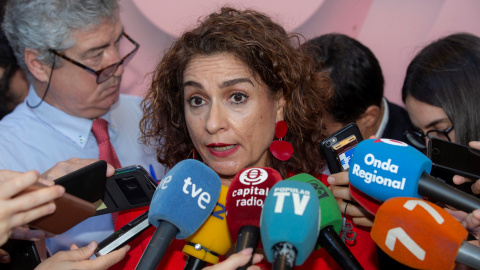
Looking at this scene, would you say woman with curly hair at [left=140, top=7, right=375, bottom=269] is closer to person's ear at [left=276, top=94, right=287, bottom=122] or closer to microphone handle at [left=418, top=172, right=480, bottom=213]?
person's ear at [left=276, top=94, right=287, bottom=122]

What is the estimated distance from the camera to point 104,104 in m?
2.66

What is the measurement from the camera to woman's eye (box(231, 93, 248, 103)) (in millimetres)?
1705

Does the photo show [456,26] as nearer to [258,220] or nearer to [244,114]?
[244,114]

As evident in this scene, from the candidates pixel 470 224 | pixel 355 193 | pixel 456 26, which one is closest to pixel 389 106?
pixel 456 26

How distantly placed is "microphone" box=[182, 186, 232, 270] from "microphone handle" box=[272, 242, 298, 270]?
32cm

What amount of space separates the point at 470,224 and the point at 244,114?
0.86 metres

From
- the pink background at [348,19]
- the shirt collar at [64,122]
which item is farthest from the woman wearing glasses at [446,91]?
the shirt collar at [64,122]

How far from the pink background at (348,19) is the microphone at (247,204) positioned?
176 centimetres

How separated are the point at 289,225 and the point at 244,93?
76 cm

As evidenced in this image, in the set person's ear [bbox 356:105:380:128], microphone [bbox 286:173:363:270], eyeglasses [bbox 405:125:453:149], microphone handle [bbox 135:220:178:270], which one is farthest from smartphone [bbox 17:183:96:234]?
person's ear [bbox 356:105:380:128]

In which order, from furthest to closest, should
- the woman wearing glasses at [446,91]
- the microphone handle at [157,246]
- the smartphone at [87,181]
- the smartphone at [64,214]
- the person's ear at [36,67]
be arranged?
the person's ear at [36,67], the woman wearing glasses at [446,91], the smartphone at [87,181], the smartphone at [64,214], the microphone handle at [157,246]

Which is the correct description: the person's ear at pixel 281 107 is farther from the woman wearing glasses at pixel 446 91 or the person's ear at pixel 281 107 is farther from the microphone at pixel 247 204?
the woman wearing glasses at pixel 446 91

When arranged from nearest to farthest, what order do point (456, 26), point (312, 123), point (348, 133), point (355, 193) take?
point (355, 193), point (348, 133), point (312, 123), point (456, 26)

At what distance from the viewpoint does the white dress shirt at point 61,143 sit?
7.91 feet
